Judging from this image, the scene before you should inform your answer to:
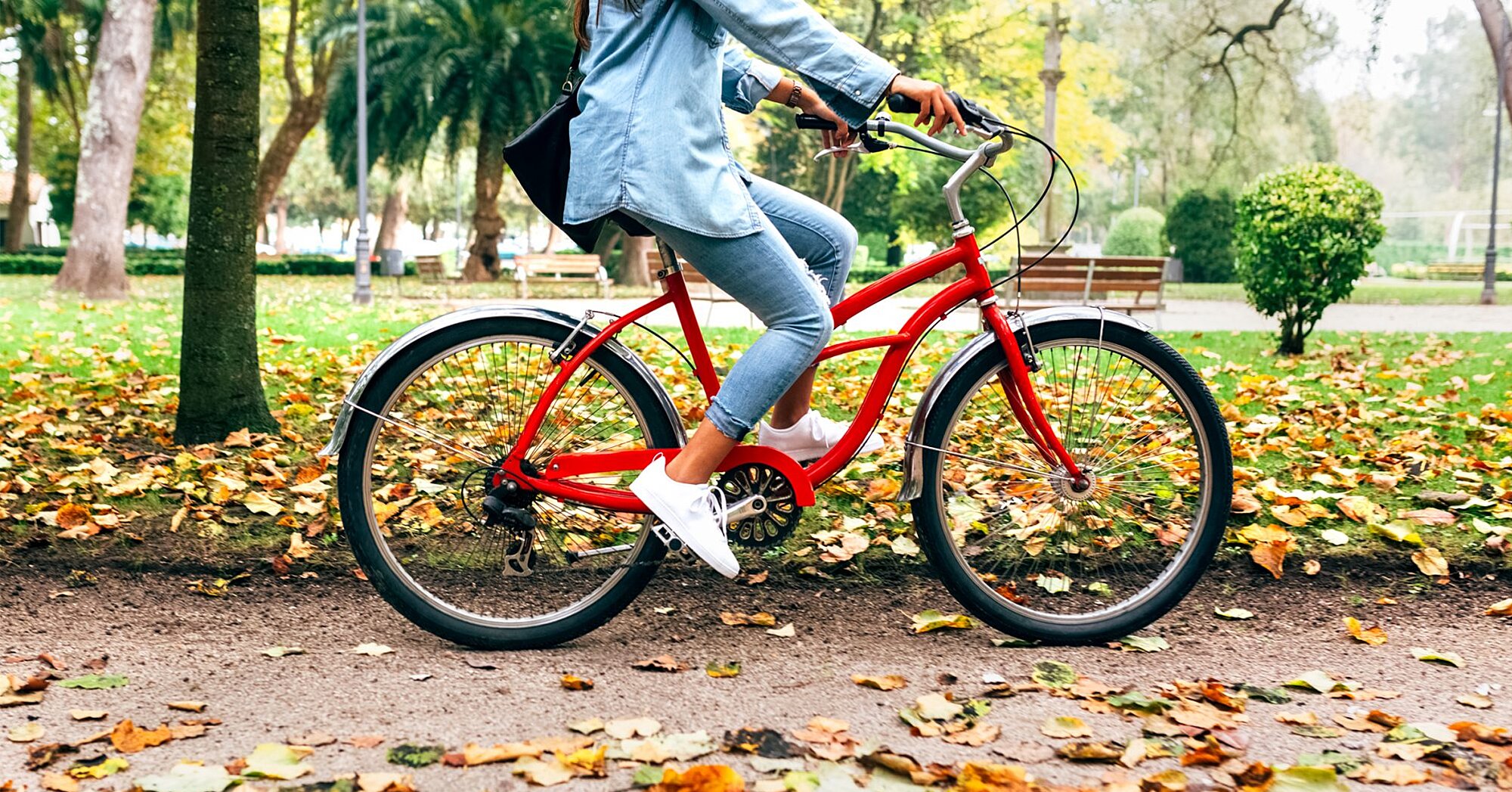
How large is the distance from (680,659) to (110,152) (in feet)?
55.9

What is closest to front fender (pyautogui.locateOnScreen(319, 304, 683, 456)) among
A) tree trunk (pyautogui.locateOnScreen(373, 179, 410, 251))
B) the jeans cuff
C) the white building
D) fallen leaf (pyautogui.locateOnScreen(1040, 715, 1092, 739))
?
the jeans cuff

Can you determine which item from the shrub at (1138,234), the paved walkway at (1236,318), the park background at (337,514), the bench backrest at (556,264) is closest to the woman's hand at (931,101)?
the park background at (337,514)

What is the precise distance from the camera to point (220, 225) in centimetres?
568

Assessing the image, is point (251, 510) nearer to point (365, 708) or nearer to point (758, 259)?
point (365, 708)

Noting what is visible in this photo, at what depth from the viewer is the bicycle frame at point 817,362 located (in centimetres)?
336

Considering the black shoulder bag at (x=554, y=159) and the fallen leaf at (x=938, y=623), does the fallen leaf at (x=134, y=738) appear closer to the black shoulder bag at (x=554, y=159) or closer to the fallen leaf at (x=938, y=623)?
the black shoulder bag at (x=554, y=159)

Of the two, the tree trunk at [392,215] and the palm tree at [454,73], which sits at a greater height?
the palm tree at [454,73]

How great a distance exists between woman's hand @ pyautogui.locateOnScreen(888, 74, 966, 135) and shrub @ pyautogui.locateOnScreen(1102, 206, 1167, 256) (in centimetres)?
3516

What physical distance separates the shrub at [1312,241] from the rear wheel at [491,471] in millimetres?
8658

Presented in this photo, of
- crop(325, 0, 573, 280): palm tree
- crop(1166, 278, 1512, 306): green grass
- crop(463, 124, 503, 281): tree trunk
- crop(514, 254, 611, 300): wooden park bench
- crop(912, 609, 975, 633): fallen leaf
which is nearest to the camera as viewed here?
crop(912, 609, 975, 633): fallen leaf

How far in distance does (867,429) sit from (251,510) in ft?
7.85

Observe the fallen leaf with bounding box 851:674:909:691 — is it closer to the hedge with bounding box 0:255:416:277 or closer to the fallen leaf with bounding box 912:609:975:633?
the fallen leaf with bounding box 912:609:975:633

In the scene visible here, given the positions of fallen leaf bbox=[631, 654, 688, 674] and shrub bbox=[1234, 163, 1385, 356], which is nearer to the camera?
fallen leaf bbox=[631, 654, 688, 674]

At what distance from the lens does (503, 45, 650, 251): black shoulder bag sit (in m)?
3.17
